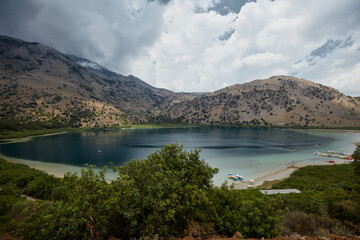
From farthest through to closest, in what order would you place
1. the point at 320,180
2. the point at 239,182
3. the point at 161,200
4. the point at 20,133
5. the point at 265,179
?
the point at 20,133 → the point at 265,179 → the point at 239,182 → the point at 320,180 → the point at 161,200

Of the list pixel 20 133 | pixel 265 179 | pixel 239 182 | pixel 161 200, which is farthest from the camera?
pixel 20 133

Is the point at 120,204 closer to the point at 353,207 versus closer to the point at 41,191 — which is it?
the point at 41,191

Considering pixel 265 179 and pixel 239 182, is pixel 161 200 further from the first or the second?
pixel 265 179

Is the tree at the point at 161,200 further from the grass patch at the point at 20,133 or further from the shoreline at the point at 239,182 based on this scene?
the grass patch at the point at 20,133

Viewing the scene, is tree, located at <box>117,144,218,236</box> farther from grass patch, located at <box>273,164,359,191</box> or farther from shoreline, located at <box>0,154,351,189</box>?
grass patch, located at <box>273,164,359,191</box>

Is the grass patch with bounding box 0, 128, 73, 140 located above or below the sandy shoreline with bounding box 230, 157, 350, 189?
above

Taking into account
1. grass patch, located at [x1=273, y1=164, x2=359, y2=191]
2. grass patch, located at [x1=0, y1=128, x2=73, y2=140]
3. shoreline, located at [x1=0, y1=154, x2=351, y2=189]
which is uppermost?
grass patch, located at [x1=0, y1=128, x2=73, y2=140]

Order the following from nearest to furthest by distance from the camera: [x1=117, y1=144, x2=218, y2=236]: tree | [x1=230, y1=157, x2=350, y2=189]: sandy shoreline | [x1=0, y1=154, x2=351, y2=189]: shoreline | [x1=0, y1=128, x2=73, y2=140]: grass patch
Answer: [x1=117, y1=144, x2=218, y2=236]: tree
[x1=230, y1=157, x2=350, y2=189]: sandy shoreline
[x1=0, y1=154, x2=351, y2=189]: shoreline
[x1=0, y1=128, x2=73, y2=140]: grass patch

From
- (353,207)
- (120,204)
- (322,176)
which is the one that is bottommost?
(322,176)

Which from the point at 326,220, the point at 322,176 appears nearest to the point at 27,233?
the point at 326,220

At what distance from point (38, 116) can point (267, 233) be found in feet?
809

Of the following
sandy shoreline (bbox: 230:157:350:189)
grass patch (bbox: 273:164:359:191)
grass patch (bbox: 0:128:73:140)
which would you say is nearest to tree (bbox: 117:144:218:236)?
sandy shoreline (bbox: 230:157:350:189)

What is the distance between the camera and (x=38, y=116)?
18962 centimetres

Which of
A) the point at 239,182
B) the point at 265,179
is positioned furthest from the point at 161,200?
the point at 265,179
